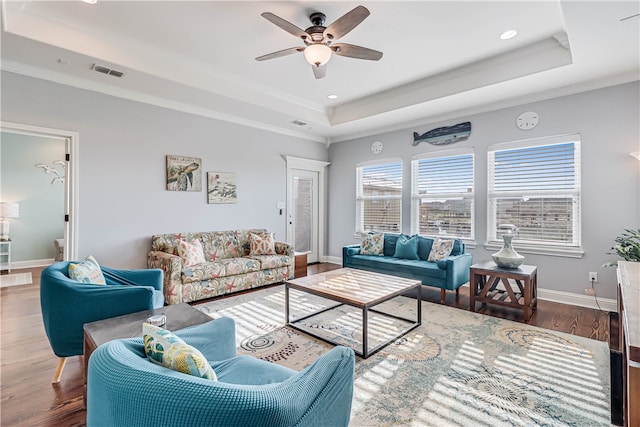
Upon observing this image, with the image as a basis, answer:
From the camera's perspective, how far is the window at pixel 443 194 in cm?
477

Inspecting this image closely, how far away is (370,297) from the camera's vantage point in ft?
8.79

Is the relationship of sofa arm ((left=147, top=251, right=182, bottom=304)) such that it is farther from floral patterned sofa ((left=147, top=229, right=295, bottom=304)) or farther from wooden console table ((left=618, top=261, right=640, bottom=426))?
wooden console table ((left=618, top=261, right=640, bottom=426))

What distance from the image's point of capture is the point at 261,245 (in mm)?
4949

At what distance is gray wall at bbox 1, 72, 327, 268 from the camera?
3.52 m

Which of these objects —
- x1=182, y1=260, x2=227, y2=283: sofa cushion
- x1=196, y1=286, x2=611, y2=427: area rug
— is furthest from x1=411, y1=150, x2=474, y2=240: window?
x1=182, y1=260, x2=227, y2=283: sofa cushion

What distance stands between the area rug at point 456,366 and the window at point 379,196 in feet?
8.03

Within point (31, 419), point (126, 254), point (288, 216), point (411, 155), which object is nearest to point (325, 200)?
point (288, 216)

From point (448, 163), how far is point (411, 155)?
2.18ft

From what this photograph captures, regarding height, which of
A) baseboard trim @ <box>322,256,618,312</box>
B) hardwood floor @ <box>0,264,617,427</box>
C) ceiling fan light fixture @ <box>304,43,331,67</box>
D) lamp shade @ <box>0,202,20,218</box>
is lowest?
hardwood floor @ <box>0,264,617,427</box>

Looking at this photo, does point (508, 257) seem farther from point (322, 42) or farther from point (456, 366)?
point (322, 42)

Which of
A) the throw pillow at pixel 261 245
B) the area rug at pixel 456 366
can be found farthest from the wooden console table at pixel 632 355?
the throw pillow at pixel 261 245

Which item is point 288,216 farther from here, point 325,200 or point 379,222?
point 379,222

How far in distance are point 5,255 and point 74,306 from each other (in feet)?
18.7

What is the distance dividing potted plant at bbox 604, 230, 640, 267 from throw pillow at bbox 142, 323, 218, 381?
3.87 m
